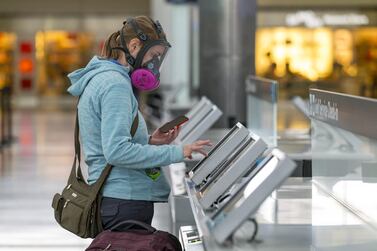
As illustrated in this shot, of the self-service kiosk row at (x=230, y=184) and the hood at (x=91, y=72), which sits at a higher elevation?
the hood at (x=91, y=72)

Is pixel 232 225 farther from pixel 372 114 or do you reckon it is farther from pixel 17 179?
pixel 17 179

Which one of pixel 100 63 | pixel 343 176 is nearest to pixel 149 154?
pixel 100 63

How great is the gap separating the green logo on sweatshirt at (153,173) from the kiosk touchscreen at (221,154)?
1.31 feet

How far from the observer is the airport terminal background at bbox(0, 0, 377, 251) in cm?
478

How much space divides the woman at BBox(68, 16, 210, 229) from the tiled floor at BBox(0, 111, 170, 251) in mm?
3593

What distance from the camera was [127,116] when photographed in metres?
4.79

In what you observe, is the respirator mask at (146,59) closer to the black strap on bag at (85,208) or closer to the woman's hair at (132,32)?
the woman's hair at (132,32)

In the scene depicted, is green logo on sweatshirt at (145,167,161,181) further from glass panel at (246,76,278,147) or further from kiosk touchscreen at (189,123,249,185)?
glass panel at (246,76,278,147)

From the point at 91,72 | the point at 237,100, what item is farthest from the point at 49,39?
the point at 91,72

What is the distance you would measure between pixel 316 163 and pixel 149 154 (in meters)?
1.49

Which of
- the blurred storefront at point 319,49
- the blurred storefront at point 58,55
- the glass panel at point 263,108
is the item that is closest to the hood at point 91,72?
the glass panel at point 263,108

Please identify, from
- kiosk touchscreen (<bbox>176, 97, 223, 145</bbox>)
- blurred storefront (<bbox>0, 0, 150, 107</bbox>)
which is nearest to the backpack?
kiosk touchscreen (<bbox>176, 97, 223, 145</bbox>)

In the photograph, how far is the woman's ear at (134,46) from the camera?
16.4 feet

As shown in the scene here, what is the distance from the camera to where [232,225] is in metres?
3.89
